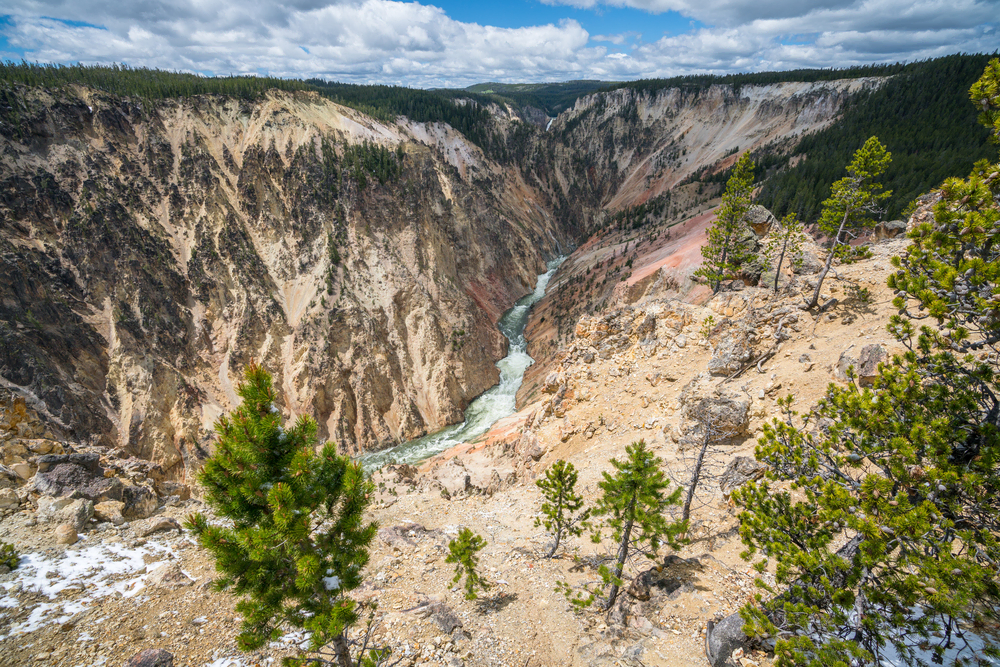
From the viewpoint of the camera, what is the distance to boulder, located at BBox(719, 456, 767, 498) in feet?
45.6

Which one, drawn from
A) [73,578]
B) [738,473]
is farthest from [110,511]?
[738,473]

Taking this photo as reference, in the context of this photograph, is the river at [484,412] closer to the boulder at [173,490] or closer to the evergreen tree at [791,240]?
the boulder at [173,490]

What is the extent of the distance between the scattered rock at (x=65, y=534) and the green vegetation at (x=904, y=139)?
4940 centimetres

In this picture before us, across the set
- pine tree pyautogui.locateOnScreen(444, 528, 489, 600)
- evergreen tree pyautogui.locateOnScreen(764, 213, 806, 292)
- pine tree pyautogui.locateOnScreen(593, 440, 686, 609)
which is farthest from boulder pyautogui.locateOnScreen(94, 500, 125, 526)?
evergreen tree pyautogui.locateOnScreen(764, 213, 806, 292)

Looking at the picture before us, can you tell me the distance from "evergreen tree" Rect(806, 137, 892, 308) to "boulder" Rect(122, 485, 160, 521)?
26.8m

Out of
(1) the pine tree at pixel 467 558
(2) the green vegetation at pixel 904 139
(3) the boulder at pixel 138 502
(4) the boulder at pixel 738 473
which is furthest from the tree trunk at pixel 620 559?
(2) the green vegetation at pixel 904 139

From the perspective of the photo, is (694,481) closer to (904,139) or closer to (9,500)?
(9,500)

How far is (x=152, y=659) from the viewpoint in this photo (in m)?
8.23

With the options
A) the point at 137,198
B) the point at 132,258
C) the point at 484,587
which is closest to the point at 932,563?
the point at 484,587

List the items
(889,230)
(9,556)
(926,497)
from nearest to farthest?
(926,497) < (9,556) < (889,230)

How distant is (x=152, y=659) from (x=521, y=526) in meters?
12.5

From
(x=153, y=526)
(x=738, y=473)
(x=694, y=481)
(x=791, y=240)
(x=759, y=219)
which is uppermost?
(x=759, y=219)

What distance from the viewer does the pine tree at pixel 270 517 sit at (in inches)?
239

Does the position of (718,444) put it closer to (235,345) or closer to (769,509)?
(769,509)
